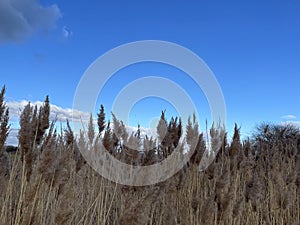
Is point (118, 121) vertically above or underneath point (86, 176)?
above

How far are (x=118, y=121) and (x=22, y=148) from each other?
152cm

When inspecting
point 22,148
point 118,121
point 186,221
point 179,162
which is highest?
point 118,121

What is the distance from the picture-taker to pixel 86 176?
4.76 m

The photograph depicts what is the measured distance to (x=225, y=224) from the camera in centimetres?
357

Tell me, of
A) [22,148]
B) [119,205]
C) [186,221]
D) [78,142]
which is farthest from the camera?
[78,142]

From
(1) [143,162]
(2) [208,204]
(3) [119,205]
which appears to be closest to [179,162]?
(3) [119,205]

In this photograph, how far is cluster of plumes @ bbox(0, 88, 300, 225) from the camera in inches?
90.8

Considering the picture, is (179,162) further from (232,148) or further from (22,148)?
(22,148)

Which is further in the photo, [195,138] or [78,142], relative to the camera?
[195,138]

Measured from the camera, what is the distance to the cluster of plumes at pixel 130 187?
2307 mm

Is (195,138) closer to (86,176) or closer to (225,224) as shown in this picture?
(225,224)

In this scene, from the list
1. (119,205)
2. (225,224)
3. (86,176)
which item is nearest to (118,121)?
(119,205)

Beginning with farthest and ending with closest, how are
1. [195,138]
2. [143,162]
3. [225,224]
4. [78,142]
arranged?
[195,138] < [78,142] < [225,224] < [143,162]

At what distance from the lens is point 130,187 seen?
2.75 m
